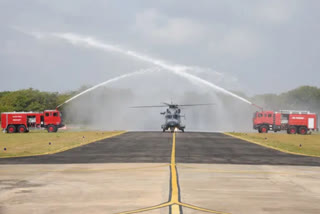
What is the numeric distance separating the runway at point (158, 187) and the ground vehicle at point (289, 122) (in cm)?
5185

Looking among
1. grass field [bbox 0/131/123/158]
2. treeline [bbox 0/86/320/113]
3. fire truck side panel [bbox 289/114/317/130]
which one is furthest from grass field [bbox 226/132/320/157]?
treeline [bbox 0/86/320/113]

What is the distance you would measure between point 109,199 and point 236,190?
410 centimetres

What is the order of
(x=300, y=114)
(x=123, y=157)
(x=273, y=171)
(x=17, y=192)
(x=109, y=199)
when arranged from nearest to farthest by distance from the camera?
(x=109, y=199) → (x=17, y=192) → (x=273, y=171) → (x=123, y=157) → (x=300, y=114)

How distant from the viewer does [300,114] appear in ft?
253

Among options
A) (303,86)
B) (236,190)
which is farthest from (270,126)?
(303,86)

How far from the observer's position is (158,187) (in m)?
16.2

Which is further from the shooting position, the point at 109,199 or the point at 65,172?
the point at 65,172

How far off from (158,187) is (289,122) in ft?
210

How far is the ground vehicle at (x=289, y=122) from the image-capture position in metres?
77.0

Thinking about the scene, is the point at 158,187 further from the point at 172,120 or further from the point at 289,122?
the point at 289,122

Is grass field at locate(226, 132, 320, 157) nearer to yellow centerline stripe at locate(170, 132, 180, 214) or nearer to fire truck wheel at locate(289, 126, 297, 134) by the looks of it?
yellow centerline stripe at locate(170, 132, 180, 214)

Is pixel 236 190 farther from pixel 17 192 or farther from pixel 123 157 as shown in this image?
pixel 123 157

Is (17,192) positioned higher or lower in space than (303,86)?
lower

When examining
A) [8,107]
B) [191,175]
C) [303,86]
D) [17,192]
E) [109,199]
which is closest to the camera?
[109,199]
